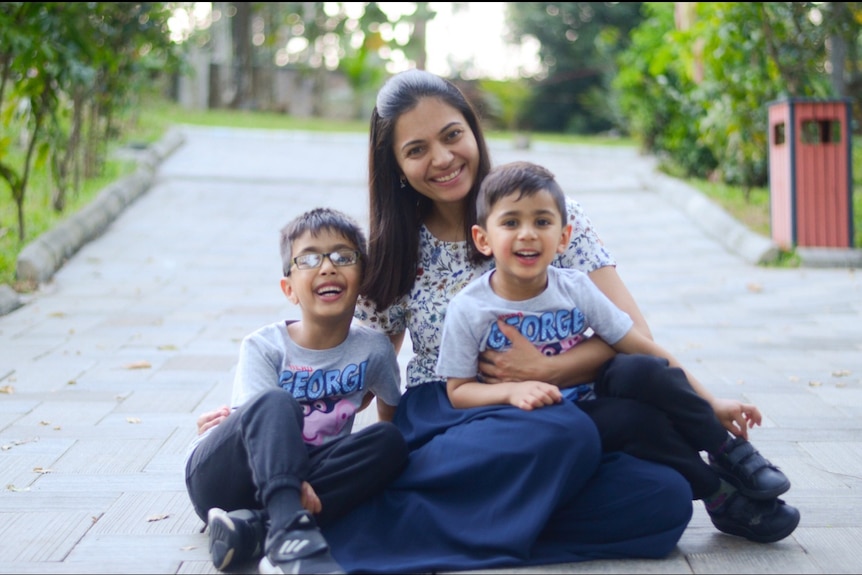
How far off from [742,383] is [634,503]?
215 centimetres

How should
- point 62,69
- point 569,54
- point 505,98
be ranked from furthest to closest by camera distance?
point 569,54 → point 505,98 → point 62,69

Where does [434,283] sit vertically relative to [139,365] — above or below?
above

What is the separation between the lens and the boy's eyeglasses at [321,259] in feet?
9.29

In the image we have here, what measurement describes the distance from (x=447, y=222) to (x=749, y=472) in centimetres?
107

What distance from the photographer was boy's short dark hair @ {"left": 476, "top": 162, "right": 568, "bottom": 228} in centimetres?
259

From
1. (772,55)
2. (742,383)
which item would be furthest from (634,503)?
(772,55)

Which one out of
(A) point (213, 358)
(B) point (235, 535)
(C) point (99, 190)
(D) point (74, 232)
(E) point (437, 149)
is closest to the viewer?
(B) point (235, 535)

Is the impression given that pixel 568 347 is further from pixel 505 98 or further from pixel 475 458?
pixel 505 98

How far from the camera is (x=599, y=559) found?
8.39 ft

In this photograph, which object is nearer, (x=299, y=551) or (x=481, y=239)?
Result: (x=299, y=551)

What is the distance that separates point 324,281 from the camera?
9.26 ft

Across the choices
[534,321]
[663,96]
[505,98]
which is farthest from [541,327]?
[505,98]

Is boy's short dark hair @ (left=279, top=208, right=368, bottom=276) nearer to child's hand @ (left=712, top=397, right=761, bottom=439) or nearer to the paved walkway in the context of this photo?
the paved walkway

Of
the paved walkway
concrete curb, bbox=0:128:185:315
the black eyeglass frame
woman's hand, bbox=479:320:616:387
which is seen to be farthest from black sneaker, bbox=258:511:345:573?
concrete curb, bbox=0:128:185:315
